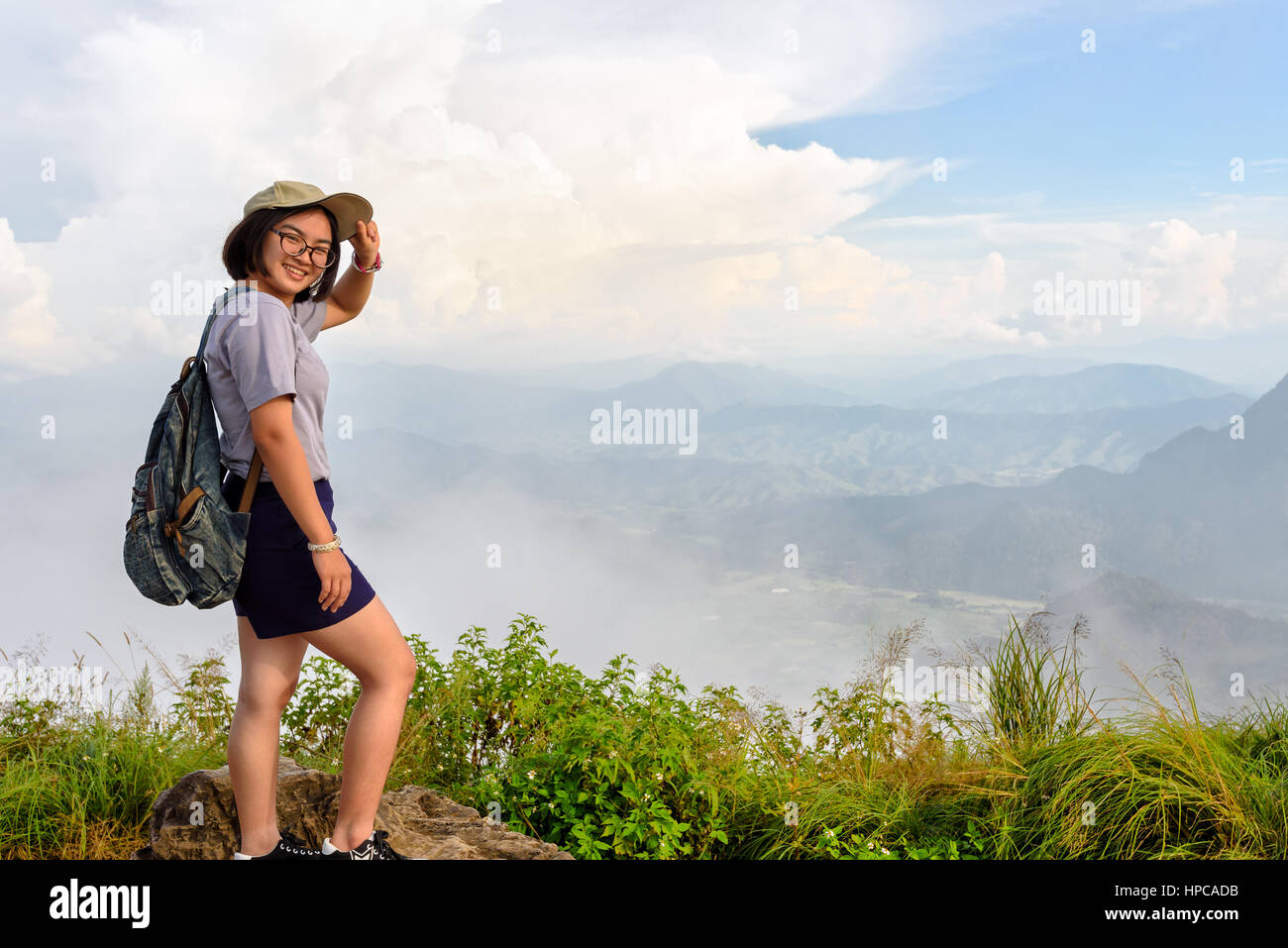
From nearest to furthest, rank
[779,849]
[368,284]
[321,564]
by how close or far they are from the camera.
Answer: [321,564] < [368,284] < [779,849]

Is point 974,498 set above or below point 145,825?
above

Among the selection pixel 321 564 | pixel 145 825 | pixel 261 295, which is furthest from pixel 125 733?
pixel 261 295

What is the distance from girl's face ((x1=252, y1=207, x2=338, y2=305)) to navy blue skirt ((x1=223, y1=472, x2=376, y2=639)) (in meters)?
0.62

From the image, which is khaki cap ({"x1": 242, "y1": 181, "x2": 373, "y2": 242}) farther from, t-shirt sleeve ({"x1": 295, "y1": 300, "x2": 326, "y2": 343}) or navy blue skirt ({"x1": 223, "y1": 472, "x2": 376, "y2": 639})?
navy blue skirt ({"x1": 223, "y1": 472, "x2": 376, "y2": 639})

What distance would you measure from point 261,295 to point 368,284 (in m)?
0.59

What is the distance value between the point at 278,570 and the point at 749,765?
2333mm

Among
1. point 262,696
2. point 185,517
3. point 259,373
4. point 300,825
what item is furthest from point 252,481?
point 300,825

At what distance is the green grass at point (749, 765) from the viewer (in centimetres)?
361

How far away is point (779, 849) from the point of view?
366 cm

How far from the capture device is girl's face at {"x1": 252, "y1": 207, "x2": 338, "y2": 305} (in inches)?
113

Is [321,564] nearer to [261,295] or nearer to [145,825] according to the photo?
[261,295]

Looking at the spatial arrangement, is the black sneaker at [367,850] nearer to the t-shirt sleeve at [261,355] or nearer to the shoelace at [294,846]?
the shoelace at [294,846]

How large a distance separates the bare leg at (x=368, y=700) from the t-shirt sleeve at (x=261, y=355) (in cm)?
71

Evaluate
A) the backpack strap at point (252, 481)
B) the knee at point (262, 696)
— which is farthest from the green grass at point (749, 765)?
the backpack strap at point (252, 481)
